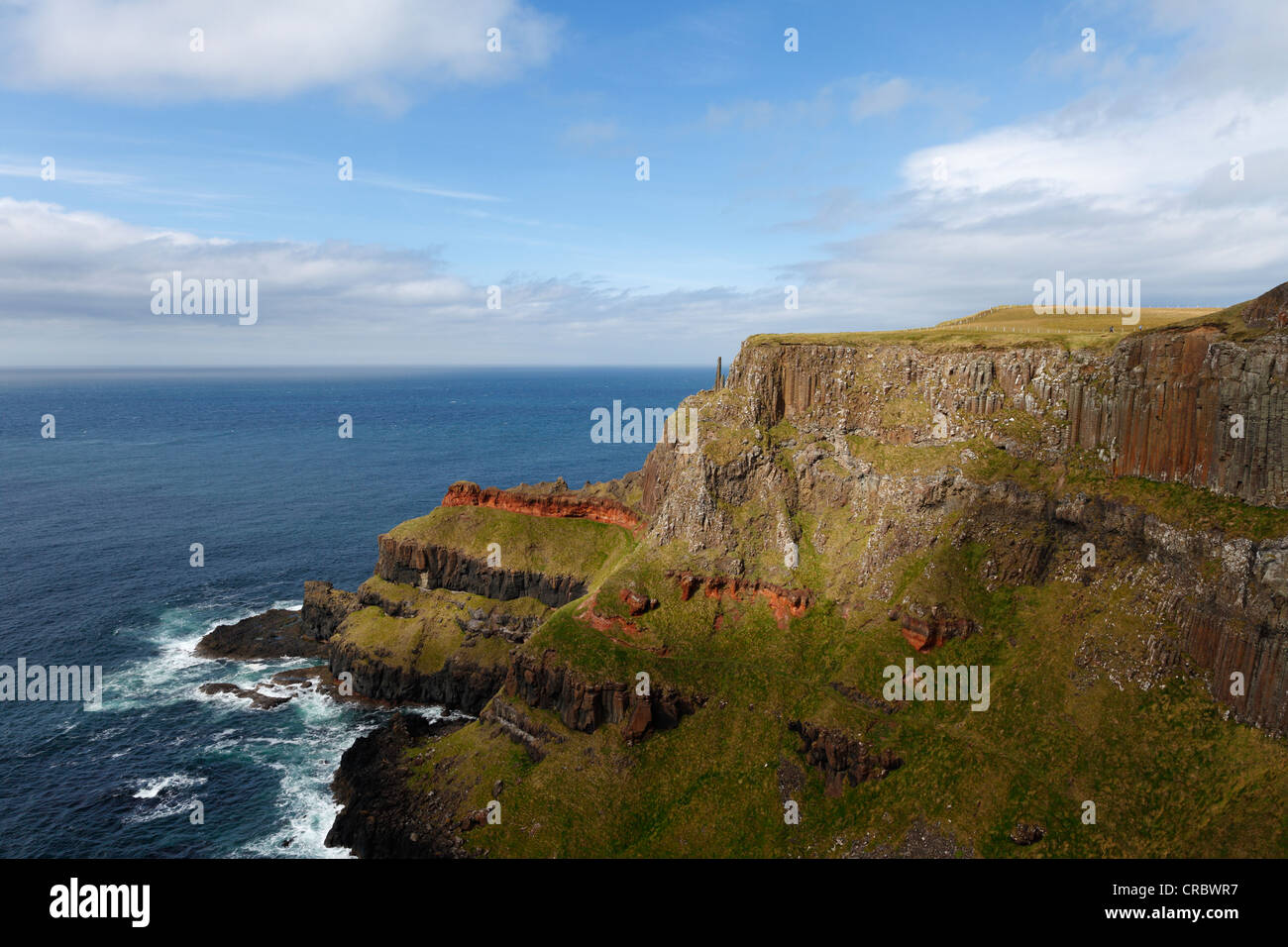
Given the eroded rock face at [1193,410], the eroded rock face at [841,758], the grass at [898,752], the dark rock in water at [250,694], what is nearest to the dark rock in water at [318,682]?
the dark rock in water at [250,694]

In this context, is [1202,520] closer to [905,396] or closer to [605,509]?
[905,396]

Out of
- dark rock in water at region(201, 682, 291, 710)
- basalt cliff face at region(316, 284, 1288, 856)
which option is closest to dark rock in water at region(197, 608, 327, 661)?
dark rock in water at region(201, 682, 291, 710)

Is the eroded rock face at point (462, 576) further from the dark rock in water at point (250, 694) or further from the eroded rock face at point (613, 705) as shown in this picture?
the eroded rock face at point (613, 705)

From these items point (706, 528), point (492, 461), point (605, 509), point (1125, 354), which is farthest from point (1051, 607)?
point (492, 461)

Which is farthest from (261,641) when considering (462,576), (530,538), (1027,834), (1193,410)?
(1193,410)

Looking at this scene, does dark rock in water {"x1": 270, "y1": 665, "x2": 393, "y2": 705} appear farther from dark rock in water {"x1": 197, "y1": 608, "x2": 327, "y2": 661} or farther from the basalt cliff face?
dark rock in water {"x1": 197, "y1": 608, "x2": 327, "y2": 661}

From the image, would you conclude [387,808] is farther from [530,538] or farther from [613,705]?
[530,538]
